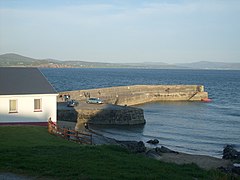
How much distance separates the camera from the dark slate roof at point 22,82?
26812mm

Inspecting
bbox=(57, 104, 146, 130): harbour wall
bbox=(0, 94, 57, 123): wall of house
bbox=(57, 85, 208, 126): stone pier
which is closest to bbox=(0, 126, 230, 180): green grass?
bbox=(0, 94, 57, 123): wall of house

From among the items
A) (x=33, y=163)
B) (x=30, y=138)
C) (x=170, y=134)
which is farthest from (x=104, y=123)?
(x=33, y=163)

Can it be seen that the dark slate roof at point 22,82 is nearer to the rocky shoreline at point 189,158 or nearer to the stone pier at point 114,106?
the rocky shoreline at point 189,158

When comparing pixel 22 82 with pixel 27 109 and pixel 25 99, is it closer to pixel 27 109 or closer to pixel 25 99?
pixel 25 99

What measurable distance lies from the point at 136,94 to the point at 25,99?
4899 cm

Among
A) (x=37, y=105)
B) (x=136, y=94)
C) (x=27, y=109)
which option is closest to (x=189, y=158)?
(x=37, y=105)

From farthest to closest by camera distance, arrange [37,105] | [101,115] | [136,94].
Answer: [136,94] < [101,115] < [37,105]

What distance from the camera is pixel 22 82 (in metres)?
27.9

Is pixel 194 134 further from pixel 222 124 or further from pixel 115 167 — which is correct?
pixel 115 167

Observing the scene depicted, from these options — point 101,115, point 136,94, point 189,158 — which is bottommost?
point 189,158

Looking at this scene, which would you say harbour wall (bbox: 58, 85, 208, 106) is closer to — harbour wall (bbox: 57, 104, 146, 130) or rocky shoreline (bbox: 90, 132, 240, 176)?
harbour wall (bbox: 57, 104, 146, 130)

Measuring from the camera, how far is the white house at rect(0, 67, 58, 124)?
2634 cm

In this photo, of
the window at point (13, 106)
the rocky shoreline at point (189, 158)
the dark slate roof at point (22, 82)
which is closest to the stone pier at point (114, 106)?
the dark slate roof at point (22, 82)

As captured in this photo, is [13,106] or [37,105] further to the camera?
[37,105]
